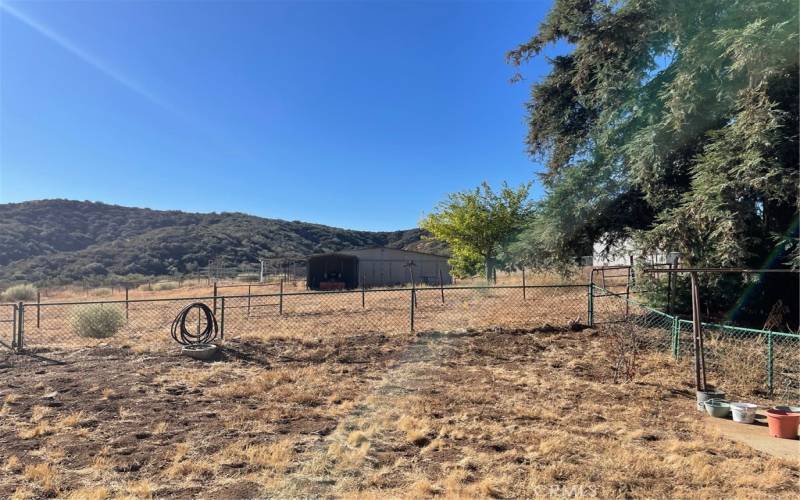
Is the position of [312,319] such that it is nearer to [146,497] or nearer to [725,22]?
[146,497]

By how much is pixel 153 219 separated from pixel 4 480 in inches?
3896

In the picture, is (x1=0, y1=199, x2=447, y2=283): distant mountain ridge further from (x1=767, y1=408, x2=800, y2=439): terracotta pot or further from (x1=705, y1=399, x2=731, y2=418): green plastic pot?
(x1=767, y1=408, x2=800, y2=439): terracotta pot

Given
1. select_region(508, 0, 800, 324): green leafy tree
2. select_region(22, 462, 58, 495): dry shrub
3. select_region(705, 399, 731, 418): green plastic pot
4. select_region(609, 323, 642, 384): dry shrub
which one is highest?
select_region(508, 0, 800, 324): green leafy tree

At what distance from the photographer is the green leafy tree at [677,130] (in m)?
7.89

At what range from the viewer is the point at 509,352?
885cm

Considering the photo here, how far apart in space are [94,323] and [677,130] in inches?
558

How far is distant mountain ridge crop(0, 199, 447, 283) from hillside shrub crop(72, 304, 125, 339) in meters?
34.7

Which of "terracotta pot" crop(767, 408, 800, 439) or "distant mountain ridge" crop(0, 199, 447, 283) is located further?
"distant mountain ridge" crop(0, 199, 447, 283)

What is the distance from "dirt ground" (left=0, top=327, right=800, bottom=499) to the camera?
12.6 feet

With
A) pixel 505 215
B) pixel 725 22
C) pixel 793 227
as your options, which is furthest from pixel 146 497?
pixel 505 215

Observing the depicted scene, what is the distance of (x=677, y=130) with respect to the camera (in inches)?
369

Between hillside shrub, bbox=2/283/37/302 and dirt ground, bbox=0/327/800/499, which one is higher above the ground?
dirt ground, bbox=0/327/800/499

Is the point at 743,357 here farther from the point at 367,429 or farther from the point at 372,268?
the point at 372,268

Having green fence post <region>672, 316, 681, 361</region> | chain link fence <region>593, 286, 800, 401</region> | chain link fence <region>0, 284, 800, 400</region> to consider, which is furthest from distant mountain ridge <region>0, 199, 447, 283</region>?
green fence post <region>672, 316, 681, 361</region>
